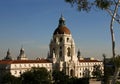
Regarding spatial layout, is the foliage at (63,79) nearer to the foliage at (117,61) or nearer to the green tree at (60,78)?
the green tree at (60,78)

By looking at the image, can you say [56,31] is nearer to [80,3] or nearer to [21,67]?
[21,67]

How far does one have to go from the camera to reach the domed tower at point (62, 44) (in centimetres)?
9694

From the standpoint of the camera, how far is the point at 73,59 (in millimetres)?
100375

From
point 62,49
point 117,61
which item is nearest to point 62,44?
point 62,49

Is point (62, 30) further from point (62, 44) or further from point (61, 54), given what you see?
point (61, 54)

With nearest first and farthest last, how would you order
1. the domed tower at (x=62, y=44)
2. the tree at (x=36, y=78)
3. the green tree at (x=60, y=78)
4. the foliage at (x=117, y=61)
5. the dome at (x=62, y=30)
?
the foliage at (x=117, y=61)
the tree at (x=36, y=78)
the green tree at (x=60, y=78)
the dome at (x=62, y=30)
the domed tower at (x=62, y=44)

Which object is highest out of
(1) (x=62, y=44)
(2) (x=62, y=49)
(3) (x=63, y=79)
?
(1) (x=62, y=44)

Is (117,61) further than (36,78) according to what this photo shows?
No

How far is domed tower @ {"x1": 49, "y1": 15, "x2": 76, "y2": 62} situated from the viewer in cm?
9694

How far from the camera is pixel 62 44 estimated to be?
97.1m

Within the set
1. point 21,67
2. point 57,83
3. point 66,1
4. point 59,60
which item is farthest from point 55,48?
point 66,1

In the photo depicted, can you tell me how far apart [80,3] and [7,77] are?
2016 inches

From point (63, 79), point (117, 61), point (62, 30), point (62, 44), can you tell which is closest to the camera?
point (117, 61)

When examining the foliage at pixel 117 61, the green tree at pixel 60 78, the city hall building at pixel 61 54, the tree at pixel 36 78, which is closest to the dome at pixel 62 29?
the city hall building at pixel 61 54
